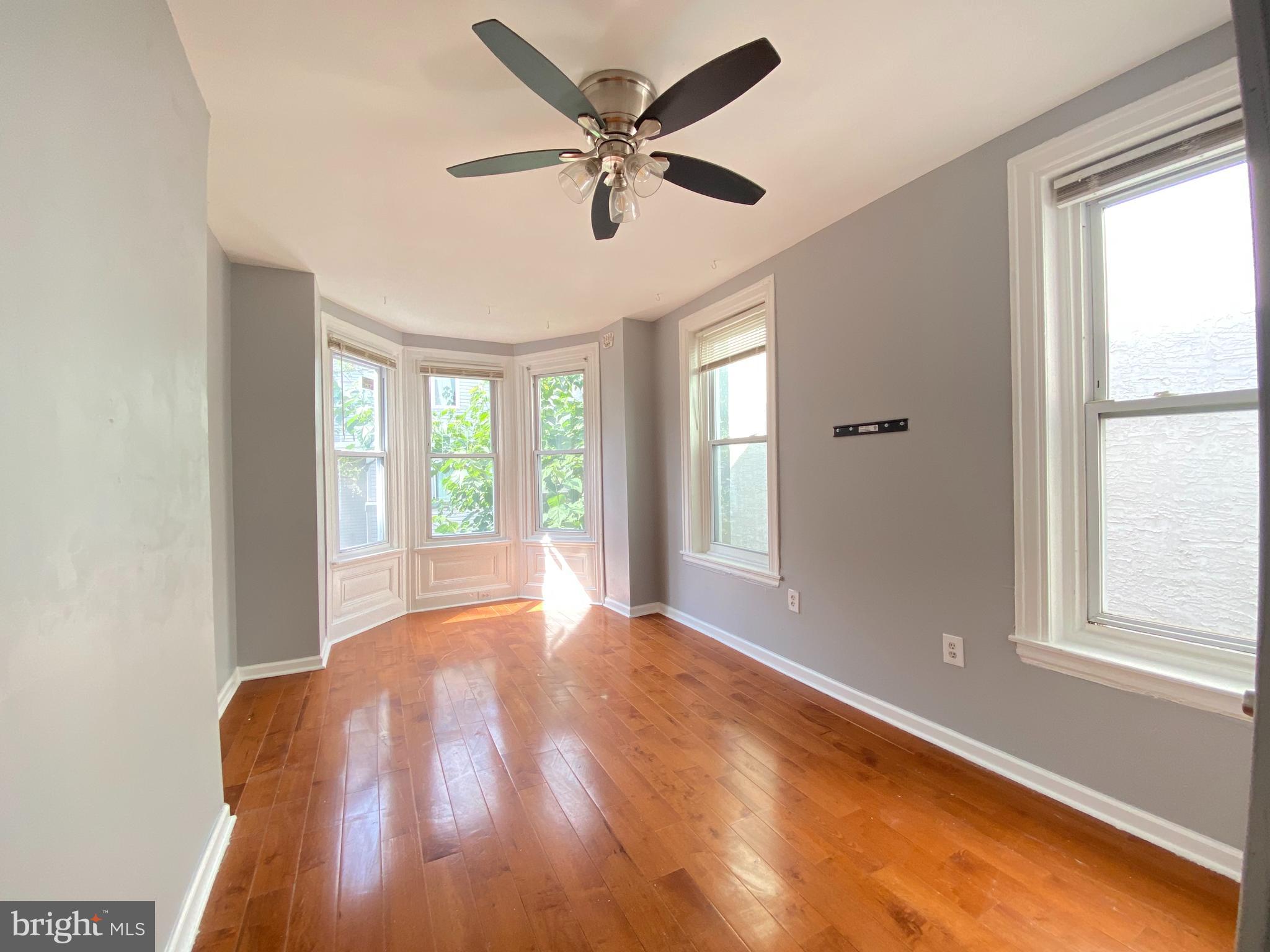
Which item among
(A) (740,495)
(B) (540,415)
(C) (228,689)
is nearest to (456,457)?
(B) (540,415)

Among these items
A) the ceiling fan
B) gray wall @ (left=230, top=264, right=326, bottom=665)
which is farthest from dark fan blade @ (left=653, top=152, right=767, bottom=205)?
gray wall @ (left=230, top=264, right=326, bottom=665)

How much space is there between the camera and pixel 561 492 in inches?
193

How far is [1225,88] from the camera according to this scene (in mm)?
1424

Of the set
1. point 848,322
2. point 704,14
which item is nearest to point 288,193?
point 704,14

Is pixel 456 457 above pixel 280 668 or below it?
above

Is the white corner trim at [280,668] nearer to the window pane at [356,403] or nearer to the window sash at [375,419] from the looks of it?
the window sash at [375,419]

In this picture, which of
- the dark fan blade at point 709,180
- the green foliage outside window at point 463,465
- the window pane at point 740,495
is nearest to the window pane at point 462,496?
the green foliage outside window at point 463,465

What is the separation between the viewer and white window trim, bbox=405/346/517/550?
4.50 meters

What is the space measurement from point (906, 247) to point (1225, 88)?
955 mm

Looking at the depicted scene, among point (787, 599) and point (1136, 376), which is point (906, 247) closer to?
point (1136, 376)

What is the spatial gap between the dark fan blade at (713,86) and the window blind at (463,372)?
3.55 m

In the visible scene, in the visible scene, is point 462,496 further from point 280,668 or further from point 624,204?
point 624,204

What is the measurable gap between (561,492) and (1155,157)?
13.9 feet

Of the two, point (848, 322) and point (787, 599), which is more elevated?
point (848, 322)
